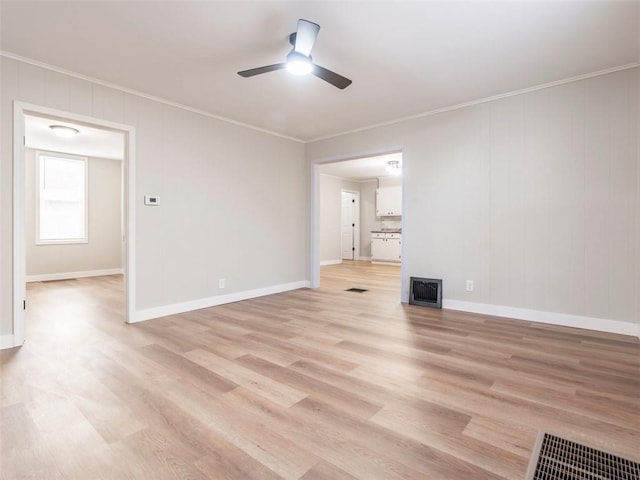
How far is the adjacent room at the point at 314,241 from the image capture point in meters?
1.70

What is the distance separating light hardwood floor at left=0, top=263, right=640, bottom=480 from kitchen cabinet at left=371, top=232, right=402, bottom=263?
5684mm

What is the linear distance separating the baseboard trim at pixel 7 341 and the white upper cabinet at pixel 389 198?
27.4ft

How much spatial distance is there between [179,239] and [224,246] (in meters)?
0.67

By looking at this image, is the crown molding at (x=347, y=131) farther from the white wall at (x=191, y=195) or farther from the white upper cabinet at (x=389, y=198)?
the white upper cabinet at (x=389, y=198)

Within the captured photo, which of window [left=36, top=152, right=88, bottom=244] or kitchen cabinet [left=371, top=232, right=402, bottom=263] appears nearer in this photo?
window [left=36, top=152, right=88, bottom=244]

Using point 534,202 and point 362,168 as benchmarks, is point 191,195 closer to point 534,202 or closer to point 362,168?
point 534,202

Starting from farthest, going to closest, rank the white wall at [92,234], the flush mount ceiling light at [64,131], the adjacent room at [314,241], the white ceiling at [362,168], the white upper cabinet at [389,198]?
the white upper cabinet at [389,198] < the white ceiling at [362,168] < the white wall at [92,234] < the flush mount ceiling light at [64,131] < the adjacent room at [314,241]

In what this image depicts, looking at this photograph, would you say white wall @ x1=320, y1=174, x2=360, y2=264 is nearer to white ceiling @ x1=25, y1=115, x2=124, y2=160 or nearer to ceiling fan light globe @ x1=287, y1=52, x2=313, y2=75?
white ceiling @ x1=25, y1=115, x2=124, y2=160

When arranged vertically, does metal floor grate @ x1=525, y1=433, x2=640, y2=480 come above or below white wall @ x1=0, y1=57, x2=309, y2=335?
below

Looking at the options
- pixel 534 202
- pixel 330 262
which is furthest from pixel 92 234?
pixel 534 202

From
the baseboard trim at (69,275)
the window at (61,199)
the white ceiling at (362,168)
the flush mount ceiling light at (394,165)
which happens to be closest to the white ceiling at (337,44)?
the white ceiling at (362,168)

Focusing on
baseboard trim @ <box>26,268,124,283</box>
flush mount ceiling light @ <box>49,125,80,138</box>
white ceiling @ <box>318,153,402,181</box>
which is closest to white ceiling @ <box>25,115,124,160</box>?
flush mount ceiling light @ <box>49,125,80,138</box>

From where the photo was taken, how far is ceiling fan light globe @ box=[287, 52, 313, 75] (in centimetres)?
250

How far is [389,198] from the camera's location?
9758 millimetres
